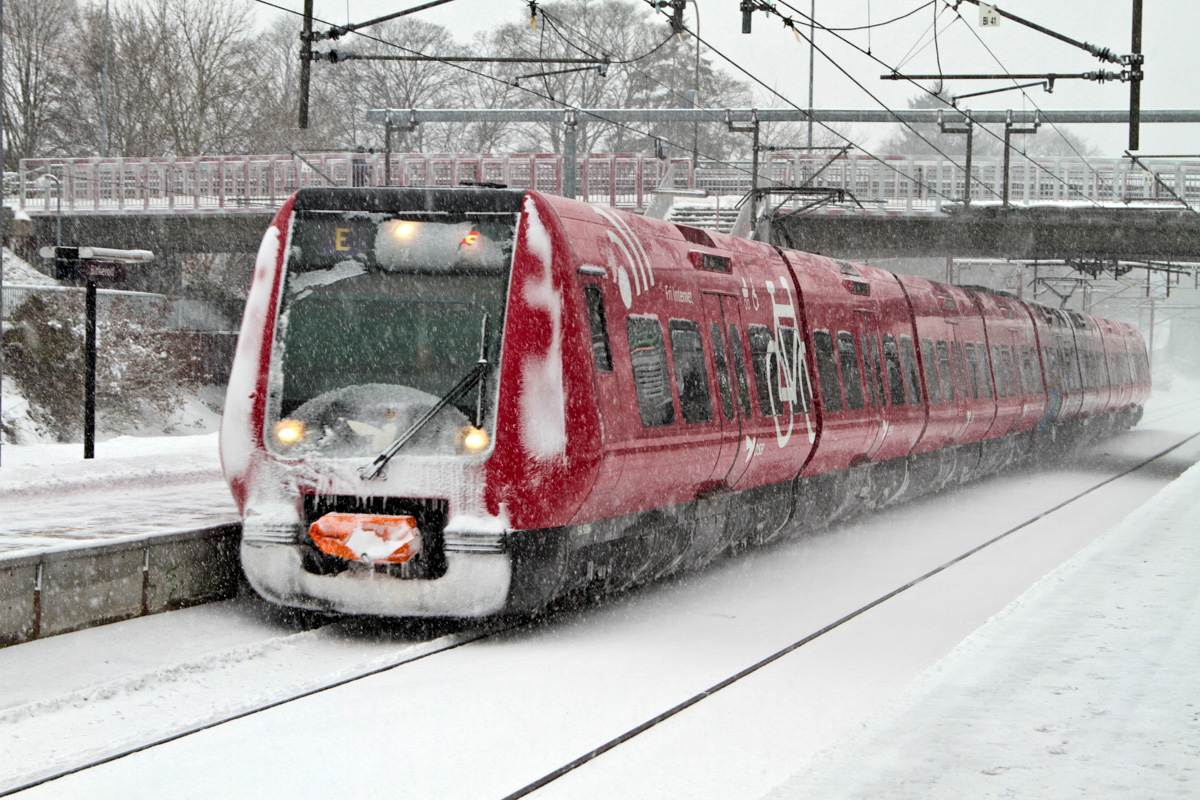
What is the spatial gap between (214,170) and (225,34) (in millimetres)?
11973

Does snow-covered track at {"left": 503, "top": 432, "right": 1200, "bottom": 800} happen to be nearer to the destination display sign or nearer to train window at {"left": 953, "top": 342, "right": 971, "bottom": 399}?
train window at {"left": 953, "top": 342, "right": 971, "bottom": 399}

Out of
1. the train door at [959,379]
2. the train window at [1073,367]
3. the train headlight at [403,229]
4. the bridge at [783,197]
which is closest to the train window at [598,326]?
the train headlight at [403,229]

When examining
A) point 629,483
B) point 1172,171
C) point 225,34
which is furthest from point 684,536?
point 225,34

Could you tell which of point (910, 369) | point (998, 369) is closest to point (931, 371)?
point (910, 369)

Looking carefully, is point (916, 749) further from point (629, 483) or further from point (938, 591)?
point (938, 591)

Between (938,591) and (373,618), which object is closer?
(373,618)

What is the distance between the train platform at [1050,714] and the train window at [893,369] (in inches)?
253

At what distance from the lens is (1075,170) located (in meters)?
37.2

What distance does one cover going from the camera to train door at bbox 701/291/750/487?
11.0 m

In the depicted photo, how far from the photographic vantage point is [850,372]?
14594 millimetres

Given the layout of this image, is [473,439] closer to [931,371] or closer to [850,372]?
[850,372]

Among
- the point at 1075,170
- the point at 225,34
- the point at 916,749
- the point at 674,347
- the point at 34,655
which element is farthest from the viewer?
the point at 225,34

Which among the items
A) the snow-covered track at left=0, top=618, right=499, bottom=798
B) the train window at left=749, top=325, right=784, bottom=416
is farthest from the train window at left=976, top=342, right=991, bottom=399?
the snow-covered track at left=0, top=618, right=499, bottom=798

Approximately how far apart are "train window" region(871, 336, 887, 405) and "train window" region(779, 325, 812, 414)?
246cm
